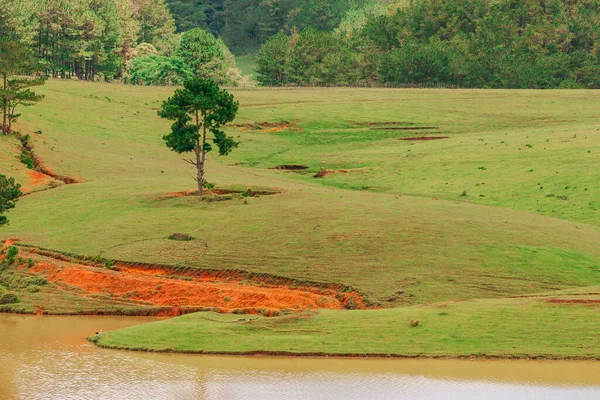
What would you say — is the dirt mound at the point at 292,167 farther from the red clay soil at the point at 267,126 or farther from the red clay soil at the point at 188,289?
the red clay soil at the point at 188,289

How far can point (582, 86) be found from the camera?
135 metres

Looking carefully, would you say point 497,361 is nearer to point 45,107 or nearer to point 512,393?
point 512,393

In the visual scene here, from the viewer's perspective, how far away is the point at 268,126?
308 feet

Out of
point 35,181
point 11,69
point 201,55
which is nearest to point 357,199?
point 35,181

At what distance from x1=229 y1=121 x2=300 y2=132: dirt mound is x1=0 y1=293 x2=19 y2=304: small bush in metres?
53.6

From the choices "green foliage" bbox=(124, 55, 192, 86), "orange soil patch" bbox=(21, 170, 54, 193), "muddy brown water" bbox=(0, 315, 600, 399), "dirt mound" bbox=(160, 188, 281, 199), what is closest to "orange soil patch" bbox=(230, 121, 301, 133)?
"orange soil patch" bbox=(21, 170, 54, 193)

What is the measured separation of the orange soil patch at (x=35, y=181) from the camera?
193 ft

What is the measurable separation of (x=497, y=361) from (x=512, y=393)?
2934 mm

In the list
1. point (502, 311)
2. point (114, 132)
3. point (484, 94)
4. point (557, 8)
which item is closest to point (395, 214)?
point (502, 311)

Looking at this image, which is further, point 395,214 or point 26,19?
point 26,19

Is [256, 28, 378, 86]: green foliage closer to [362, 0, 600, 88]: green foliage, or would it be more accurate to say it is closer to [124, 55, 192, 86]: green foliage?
[362, 0, 600, 88]: green foliage

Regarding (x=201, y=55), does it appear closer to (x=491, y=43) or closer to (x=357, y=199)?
(x=491, y=43)

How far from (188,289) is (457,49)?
114 metres

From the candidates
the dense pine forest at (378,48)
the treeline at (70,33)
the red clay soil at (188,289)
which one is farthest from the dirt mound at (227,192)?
the dense pine forest at (378,48)
